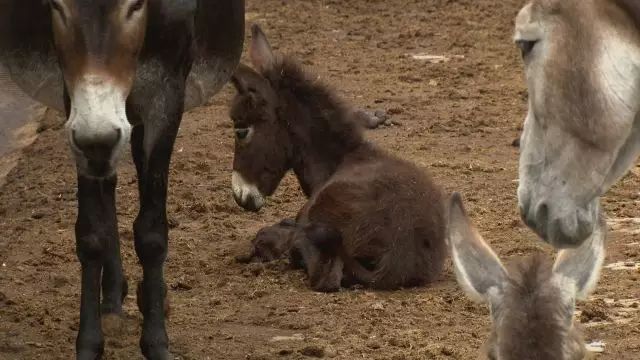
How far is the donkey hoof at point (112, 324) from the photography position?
7973 mm

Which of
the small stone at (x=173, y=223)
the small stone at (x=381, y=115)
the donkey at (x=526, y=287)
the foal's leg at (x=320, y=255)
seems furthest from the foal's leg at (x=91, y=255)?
the small stone at (x=381, y=115)

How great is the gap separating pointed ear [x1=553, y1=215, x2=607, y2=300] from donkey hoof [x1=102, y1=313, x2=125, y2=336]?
123 inches

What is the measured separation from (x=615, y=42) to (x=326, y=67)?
A: 9.78 meters

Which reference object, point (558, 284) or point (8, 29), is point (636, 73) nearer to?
point (558, 284)

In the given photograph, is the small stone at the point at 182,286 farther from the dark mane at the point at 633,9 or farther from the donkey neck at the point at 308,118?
the dark mane at the point at 633,9

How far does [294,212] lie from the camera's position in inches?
416

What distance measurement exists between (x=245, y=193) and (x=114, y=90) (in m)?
3.22

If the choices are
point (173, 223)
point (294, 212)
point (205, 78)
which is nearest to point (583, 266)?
point (205, 78)

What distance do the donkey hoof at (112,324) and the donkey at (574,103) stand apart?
3109 mm

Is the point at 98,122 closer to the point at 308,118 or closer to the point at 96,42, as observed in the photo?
the point at 96,42

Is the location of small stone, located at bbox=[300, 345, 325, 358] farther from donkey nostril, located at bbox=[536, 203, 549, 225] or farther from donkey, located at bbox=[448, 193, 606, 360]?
donkey nostril, located at bbox=[536, 203, 549, 225]

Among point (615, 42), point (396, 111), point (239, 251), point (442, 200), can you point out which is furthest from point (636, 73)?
point (396, 111)

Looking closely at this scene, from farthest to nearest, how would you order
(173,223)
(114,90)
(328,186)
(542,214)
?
1. (173,223)
2. (328,186)
3. (114,90)
4. (542,214)

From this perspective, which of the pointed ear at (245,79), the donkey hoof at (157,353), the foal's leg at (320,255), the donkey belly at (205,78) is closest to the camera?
the donkey hoof at (157,353)
